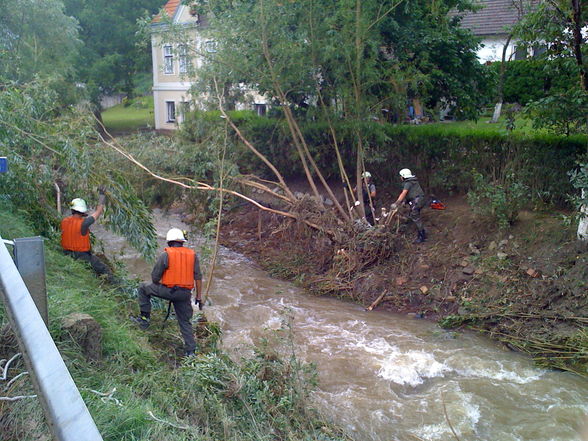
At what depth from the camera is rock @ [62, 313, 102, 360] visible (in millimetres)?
5191

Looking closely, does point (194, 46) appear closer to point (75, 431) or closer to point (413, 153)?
point (413, 153)

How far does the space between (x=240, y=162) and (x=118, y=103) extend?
28.5m

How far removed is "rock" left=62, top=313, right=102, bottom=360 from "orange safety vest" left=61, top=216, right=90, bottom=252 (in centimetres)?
334

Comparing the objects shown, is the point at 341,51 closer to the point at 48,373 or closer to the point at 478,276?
the point at 478,276

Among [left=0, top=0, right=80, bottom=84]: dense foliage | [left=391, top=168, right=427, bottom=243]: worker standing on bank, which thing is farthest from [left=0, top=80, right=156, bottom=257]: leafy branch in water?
[left=0, top=0, right=80, bottom=84]: dense foliage

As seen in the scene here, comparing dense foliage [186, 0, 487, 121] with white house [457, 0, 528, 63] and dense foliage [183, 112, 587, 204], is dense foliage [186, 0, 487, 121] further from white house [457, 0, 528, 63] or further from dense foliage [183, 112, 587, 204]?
white house [457, 0, 528, 63]

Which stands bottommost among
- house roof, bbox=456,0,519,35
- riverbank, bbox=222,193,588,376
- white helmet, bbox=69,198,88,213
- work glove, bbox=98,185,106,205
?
riverbank, bbox=222,193,588,376

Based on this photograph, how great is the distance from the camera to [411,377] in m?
8.55

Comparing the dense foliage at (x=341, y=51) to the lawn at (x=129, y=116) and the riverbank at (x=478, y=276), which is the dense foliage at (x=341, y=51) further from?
the lawn at (x=129, y=116)

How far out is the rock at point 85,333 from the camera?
17.0 ft

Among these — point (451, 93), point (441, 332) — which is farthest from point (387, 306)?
point (451, 93)

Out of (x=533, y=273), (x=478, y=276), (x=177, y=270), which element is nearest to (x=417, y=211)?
(x=478, y=276)

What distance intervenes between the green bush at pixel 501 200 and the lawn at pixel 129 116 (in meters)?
21.3

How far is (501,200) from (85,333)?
8.73 m
